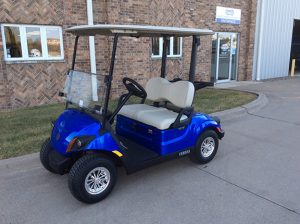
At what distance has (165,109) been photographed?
162 inches

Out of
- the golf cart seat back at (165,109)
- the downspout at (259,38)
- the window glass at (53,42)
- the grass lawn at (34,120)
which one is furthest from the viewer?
the downspout at (259,38)

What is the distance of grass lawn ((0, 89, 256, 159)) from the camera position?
14.0 ft

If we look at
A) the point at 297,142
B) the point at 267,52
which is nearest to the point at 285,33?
the point at 267,52

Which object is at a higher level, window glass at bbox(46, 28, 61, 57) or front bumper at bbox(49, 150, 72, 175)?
window glass at bbox(46, 28, 61, 57)

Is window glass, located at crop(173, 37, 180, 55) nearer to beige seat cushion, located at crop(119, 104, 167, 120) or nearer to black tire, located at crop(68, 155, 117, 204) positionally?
beige seat cushion, located at crop(119, 104, 167, 120)

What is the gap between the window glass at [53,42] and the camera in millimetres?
7297

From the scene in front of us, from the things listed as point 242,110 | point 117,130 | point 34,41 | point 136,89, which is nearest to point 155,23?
point 34,41

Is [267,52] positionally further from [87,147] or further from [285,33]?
[87,147]

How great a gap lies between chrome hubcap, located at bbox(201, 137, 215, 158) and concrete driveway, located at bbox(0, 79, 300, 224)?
7.3 inches

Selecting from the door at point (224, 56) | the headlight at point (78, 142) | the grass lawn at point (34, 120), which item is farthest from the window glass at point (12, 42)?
the door at point (224, 56)

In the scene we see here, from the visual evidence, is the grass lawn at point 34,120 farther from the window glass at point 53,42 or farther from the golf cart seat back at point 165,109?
the window glass at point 53,42

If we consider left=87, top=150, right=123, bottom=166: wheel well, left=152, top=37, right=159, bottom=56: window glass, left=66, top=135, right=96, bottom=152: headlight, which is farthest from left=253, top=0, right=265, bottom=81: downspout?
left=66, top=135, right=96, bottom=152: headlight

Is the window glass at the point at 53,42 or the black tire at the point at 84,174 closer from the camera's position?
the black tire at the point at 84,174

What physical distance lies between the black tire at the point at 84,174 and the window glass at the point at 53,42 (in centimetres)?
530
